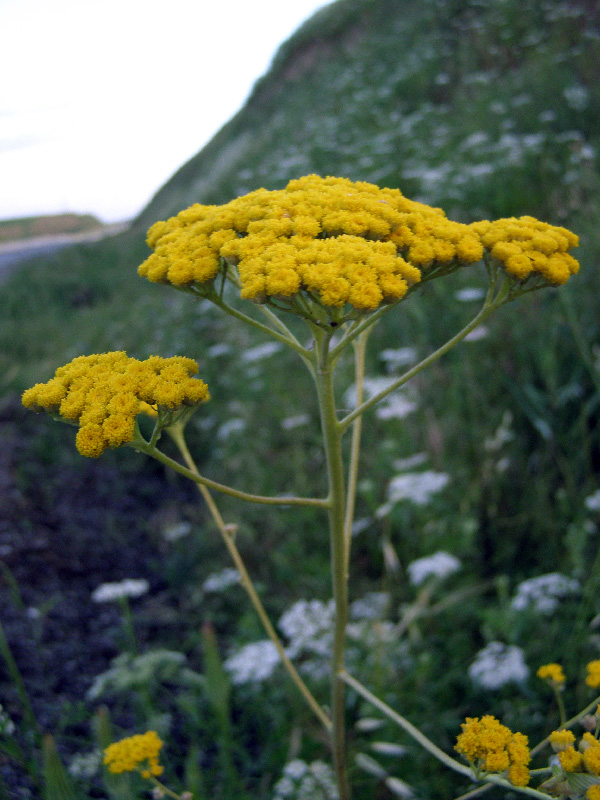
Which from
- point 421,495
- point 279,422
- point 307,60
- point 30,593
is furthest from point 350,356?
point 307,60

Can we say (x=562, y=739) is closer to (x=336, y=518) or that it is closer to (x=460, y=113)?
(x=336, y=518)

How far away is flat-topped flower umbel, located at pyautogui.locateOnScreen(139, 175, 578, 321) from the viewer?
0.95 metres

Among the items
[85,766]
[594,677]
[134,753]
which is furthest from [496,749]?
[85,766]

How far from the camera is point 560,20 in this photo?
7.16 meters

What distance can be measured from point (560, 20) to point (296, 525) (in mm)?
7879

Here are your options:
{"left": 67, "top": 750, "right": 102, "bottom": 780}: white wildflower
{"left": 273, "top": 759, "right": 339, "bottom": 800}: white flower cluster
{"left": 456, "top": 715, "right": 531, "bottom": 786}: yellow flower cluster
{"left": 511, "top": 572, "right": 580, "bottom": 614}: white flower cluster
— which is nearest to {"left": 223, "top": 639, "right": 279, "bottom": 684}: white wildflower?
{"left": 273, "top": 759, "right": 339, "bottom": 800}: white flower cluster

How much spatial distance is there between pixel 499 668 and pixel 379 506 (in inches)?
46.1

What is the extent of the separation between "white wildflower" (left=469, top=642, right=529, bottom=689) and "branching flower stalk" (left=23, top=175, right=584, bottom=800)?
0.59m

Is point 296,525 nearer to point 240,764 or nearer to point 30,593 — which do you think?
point 240,764

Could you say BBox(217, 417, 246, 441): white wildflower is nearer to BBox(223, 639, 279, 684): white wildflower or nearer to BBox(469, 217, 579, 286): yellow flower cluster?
BBox(223, 639, 279, 684): white wildflower

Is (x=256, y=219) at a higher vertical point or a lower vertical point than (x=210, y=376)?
higher

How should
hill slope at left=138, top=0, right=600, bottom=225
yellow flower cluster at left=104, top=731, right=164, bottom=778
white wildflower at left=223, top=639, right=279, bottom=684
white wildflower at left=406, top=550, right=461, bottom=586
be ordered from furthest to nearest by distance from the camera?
hill slope at left=138, top=0, right=600, bottom=225
white wildflower at left=406, top=550, right=461, bottom=586
white wildflower at left=223, top=639, right=279, bottom=684
yellow flower cluster at left=104, top=731, right=164, bottom=778

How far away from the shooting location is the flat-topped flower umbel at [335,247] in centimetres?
95

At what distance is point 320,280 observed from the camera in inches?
36.5
